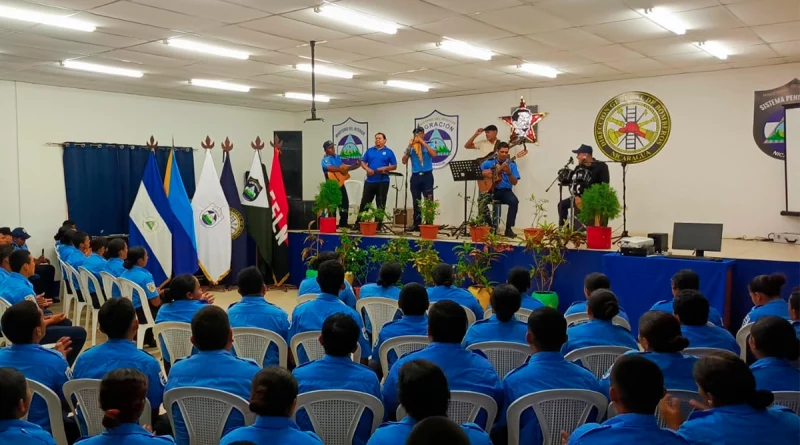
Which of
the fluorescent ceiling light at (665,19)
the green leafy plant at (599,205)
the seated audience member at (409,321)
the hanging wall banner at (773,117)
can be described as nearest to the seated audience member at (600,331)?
the seated audience member at (409,321)

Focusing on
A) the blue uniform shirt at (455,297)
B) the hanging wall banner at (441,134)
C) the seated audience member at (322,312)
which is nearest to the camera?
the seated audience member at (322,312)

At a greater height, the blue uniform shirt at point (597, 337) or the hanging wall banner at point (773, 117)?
the hanging wall banner at point (773, 117)

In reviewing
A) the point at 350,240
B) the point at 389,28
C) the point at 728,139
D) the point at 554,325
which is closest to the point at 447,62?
the point at 389,28

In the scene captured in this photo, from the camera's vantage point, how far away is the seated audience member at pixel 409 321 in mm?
3502

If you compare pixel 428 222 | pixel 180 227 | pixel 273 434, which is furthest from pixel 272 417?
pixel 180 227

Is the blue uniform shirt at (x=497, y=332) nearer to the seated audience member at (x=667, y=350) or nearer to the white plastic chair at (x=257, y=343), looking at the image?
the seated audience member at (x=667, y=350)

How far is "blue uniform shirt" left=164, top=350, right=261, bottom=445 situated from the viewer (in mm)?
2635

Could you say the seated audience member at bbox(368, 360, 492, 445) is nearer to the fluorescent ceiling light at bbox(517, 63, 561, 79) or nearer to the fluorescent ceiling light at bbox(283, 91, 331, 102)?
the fluorescent ceiling light at bbox(517, 63, 561, 79)

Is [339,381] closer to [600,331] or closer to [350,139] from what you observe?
[600,331]

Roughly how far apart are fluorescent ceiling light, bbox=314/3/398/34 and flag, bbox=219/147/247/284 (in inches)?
150

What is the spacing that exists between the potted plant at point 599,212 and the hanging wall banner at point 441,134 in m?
4.78

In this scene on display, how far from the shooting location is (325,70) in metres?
8.62

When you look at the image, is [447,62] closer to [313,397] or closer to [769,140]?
[769,140]

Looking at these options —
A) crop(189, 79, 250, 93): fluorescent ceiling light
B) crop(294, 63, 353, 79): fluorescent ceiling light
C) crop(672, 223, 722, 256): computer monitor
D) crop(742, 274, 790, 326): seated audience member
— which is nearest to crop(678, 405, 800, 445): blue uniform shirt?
crop(742, 274, 790, 326): seated audience member
